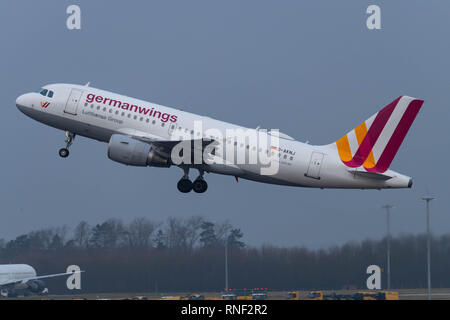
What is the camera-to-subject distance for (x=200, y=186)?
44.8m

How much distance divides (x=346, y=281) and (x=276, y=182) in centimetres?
1151

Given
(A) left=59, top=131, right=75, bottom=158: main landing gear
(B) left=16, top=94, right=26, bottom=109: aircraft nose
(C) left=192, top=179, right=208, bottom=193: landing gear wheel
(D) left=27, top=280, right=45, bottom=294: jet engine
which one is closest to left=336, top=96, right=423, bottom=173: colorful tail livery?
(C) left=192, top=179, right=208, bottom=193: landing gear wheel

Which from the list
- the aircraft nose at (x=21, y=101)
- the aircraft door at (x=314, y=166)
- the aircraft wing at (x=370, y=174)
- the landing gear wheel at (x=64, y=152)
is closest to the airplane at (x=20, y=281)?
the landing gear wheel at (x=64, y=152)

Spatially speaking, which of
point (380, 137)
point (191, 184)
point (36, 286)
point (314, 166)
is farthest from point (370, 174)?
point (36, 286)

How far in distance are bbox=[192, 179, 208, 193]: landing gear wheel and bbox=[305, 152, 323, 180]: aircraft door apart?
677 cm

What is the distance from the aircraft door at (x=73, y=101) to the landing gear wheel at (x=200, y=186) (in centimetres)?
848

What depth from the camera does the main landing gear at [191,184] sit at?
147 ft

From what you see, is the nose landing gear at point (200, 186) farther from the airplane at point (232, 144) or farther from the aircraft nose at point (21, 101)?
the aircraft nose at point (21, 101)

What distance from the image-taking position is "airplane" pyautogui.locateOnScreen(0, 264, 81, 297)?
2052 inches

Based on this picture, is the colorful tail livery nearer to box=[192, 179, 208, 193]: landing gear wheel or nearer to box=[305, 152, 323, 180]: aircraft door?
box=[305, 152, 323, 180]: aircraft door
